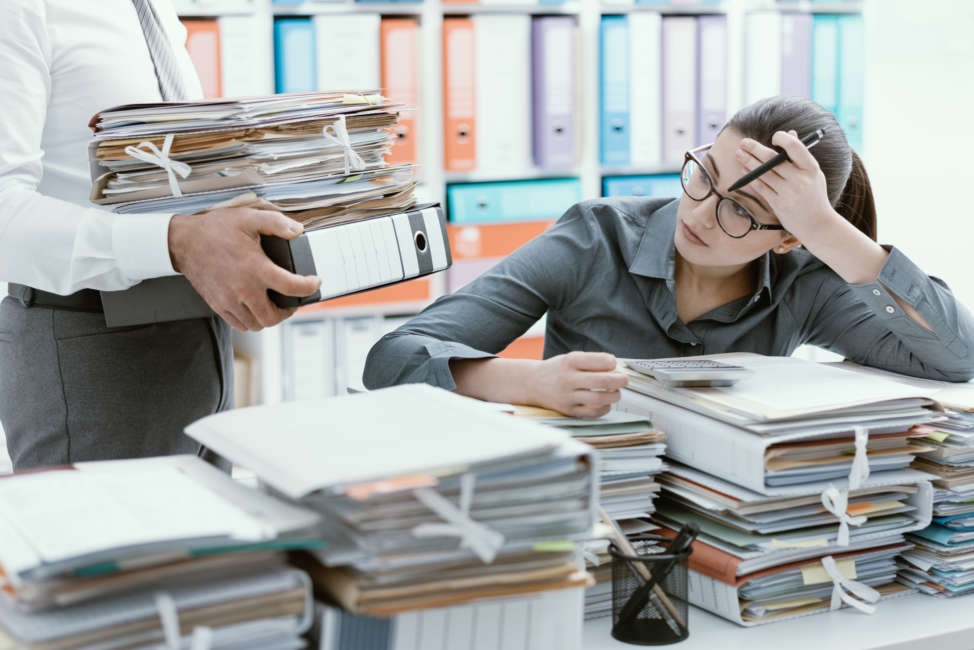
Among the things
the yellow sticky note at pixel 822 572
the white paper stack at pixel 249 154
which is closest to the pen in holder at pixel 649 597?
the yellow sticky note at pixel 822 572

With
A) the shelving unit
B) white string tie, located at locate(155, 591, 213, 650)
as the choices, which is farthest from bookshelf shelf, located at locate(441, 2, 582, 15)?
white string tie, located at locate(155, 591, 213, 650)

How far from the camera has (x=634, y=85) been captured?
10.6 ft

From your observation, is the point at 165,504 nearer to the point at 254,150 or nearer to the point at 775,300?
the point at 254,150

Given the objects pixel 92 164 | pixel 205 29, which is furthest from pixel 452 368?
pixel 205 29

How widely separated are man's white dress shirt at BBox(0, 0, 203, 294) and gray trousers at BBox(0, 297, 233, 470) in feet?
0.47

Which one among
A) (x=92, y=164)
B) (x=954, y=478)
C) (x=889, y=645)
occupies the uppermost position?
(x=92, y=164)

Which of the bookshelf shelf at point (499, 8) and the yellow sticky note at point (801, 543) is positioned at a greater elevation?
the bookshelf shelf at point (499, 8)

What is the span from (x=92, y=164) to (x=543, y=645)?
73 cm

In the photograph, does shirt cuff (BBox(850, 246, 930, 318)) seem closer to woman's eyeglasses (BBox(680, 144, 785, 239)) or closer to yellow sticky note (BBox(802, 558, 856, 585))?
woman's eyeglasses (BBox(680, 144, 785, 239))

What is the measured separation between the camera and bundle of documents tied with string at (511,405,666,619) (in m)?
1.09

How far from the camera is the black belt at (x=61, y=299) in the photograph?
4.34 ft

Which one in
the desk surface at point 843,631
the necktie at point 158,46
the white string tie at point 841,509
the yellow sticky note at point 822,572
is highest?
the necktie at point 158,46

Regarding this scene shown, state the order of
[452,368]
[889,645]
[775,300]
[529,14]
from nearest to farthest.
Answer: [889,645], [452,368], [775,300], [529,14]

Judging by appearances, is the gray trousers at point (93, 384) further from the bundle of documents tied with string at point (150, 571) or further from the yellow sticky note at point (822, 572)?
the yellow sticky note at point (822, 572)
